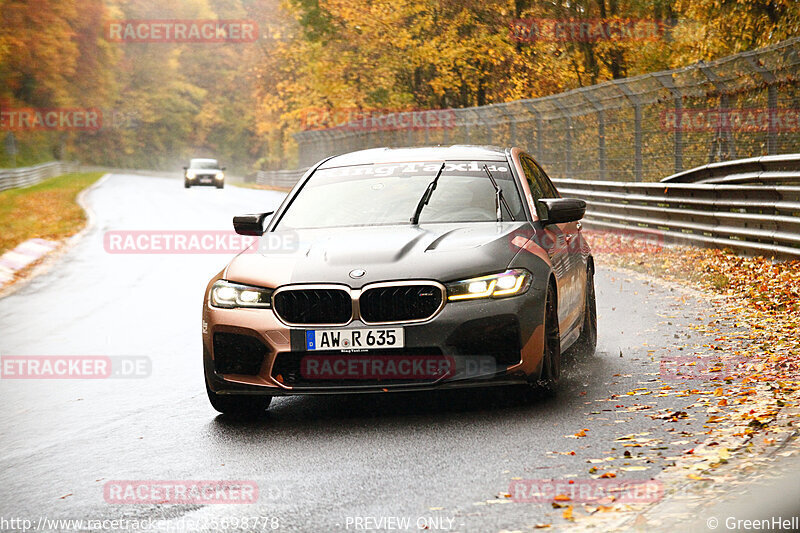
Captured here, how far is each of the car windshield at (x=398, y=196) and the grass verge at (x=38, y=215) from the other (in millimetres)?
15737

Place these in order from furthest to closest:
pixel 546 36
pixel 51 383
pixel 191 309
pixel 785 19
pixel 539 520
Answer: pixel 546 36 → pixel 785 19 → pixel 191 309 → pixel 51 383 → pixel 539 520

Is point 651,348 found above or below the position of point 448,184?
below

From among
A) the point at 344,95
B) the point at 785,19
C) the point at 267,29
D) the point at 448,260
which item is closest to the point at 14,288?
the point at 448,260

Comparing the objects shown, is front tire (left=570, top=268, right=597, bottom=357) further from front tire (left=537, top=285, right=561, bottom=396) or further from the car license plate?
the car license plate

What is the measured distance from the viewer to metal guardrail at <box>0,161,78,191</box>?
5375 centimetres

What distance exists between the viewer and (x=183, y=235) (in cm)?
2622

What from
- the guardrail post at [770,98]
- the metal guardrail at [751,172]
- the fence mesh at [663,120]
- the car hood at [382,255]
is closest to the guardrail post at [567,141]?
the fence mesh at [663,120]

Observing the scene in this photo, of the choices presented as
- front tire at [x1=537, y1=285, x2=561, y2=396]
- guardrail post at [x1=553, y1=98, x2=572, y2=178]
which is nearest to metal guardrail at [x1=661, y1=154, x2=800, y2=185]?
guardrail post at [x1=553, y1=98, x2=572, y2=178]

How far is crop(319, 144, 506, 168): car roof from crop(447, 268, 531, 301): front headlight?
186 cm

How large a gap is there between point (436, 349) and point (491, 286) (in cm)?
49

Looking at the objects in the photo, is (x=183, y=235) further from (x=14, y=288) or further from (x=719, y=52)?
(x=719, y=52)

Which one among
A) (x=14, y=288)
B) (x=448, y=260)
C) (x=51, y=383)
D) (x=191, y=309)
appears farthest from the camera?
(x=14, y=288)

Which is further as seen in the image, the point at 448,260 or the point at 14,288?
the point at 14,288

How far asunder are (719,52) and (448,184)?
65.6ft
